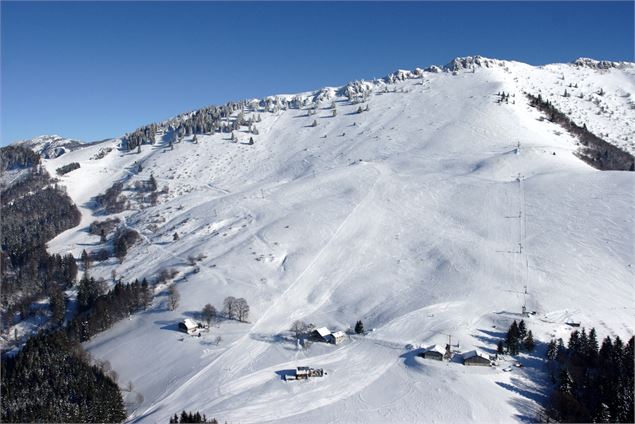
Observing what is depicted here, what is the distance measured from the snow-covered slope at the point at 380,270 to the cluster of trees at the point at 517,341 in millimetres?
1705

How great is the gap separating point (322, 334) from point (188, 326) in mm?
20252

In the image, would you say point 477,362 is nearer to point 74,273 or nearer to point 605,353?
point 605,353

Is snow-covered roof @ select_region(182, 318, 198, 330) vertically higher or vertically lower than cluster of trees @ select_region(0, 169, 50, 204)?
lower

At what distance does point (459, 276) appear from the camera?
76188 mm

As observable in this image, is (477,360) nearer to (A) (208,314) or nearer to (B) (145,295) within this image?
Result: (A) (208,314)

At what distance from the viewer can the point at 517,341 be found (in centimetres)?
5850

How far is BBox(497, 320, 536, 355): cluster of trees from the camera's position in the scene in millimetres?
57969

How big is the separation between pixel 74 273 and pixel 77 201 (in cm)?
6235

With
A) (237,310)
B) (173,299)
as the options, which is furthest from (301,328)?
(173,299)

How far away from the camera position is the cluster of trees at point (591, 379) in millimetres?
46438

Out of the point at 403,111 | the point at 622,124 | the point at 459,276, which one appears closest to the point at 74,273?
the point at 459,276

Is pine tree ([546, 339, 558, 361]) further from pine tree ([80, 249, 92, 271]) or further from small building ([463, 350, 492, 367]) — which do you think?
pine tree ([80, 249, 92, 271])

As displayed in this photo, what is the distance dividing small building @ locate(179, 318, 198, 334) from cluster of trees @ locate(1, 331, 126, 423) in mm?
12126

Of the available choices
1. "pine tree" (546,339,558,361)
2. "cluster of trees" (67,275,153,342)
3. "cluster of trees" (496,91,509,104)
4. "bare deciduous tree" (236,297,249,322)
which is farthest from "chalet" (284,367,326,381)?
"cluster of trees" (496,91,509,104)
